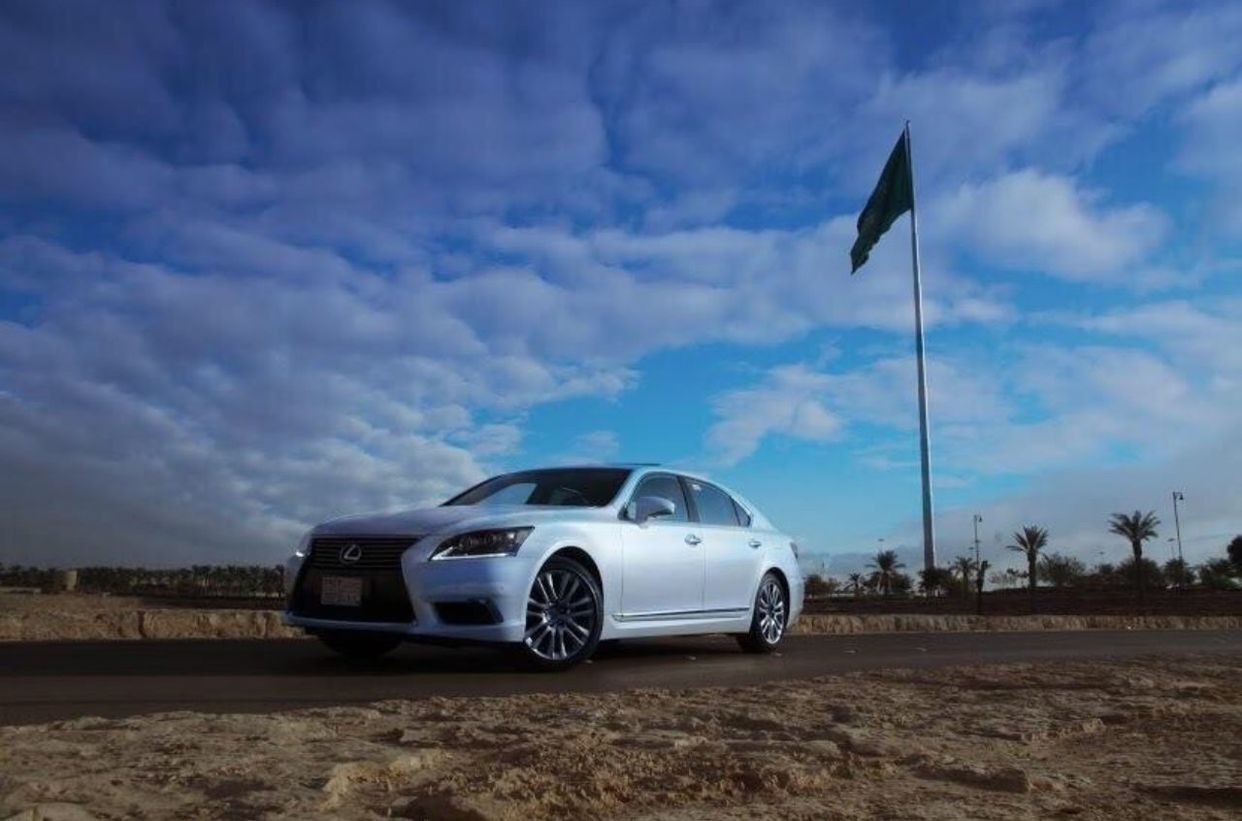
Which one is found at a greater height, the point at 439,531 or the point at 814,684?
the point at 439,531

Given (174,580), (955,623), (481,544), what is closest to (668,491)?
(481,544)

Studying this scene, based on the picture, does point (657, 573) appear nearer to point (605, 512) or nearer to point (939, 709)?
→ point (605, 512)

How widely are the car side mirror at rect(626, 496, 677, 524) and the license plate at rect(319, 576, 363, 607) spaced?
203 cm

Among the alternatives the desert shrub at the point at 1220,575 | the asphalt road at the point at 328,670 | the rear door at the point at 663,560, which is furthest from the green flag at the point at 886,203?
the desert shrub at the point at 1220,575

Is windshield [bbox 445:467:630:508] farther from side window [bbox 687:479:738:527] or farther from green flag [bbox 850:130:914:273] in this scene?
green flag [bbox 850:130:914:273]

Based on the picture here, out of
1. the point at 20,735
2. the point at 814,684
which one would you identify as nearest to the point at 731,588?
the point at 814,684

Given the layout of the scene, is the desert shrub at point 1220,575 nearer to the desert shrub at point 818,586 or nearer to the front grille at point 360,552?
the desert shrub at point 818,586

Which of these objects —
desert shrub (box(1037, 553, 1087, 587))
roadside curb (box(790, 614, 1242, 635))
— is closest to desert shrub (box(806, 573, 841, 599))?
desert shrub (box(1037, 553, 1087, 587))

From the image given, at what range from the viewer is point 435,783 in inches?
119

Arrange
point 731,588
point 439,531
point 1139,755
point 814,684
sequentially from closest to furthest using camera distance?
point 1139,755 → point 814,684 → point 439,531 → point 731,588

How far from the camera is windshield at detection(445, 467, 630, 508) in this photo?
321 inches

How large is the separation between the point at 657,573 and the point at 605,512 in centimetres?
67

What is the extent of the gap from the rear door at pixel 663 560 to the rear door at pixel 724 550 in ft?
0.49

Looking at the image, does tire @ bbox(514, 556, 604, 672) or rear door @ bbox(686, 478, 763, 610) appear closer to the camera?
tire @ bbox(514, 556, 604, 672)
